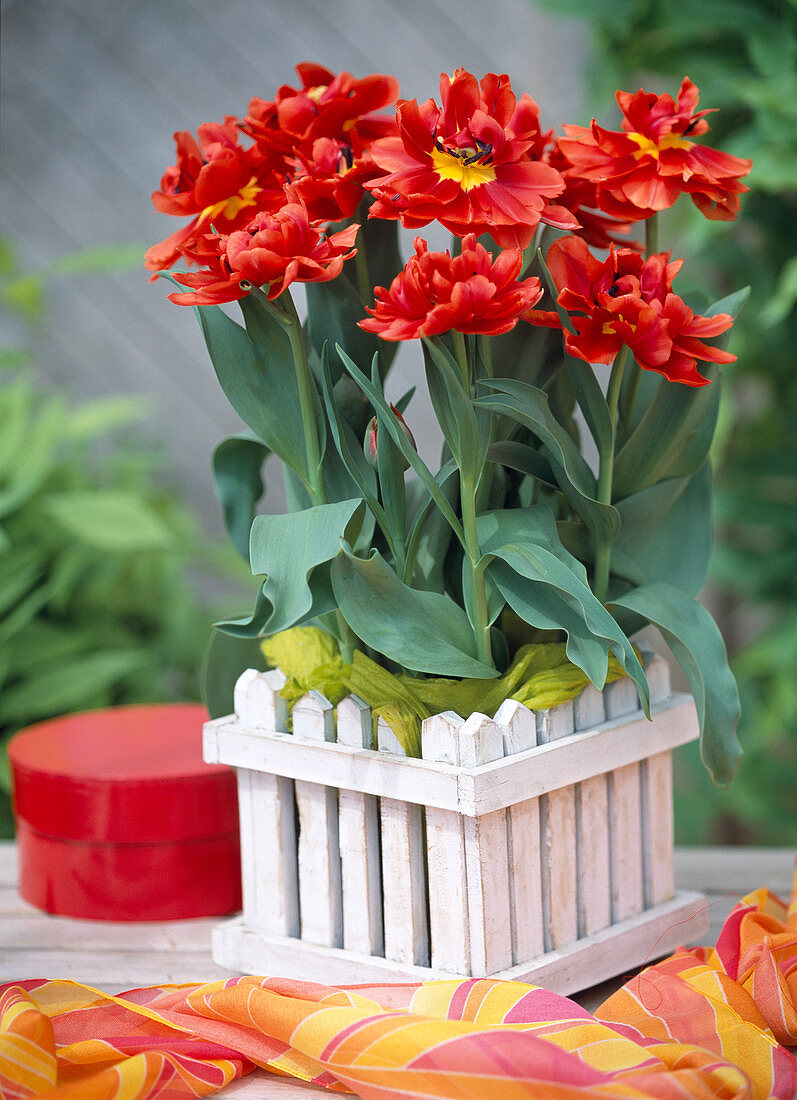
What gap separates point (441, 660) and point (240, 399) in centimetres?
19

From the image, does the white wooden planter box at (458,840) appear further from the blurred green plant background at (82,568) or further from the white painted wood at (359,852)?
the blurred green plant background at (82,568)

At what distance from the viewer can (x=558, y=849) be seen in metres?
0.69

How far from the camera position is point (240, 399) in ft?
2.23

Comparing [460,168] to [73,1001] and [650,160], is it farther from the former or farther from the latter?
[73,1001]

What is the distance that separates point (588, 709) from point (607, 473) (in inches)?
5.7

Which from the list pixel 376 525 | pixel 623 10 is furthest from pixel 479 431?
pixel 623 10

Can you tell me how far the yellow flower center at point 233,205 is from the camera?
66cm

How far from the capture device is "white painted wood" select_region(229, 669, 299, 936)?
0.72 m

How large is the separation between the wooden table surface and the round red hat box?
12 millimetres

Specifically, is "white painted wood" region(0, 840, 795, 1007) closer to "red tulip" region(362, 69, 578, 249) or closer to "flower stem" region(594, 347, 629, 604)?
"flower stem" region(594, 347, 629, 604)

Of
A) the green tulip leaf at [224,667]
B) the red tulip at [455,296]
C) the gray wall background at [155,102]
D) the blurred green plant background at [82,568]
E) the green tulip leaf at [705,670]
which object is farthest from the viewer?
the gray wall background at [155,102]

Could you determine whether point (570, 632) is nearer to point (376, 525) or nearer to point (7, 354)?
point (376, 525)

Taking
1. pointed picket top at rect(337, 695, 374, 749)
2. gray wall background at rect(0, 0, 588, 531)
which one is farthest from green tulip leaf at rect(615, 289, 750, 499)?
gray wall background at rect(0, 0, 588, 531)

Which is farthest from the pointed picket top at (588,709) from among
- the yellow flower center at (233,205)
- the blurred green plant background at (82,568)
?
the blurred green plant background at (82,568)
